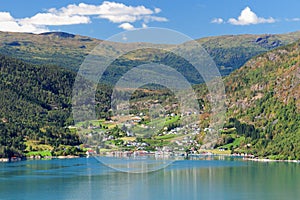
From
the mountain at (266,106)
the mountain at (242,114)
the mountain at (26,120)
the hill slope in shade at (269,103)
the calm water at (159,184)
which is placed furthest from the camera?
the mountain at (26,120)

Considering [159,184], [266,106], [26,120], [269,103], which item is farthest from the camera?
[26,120]

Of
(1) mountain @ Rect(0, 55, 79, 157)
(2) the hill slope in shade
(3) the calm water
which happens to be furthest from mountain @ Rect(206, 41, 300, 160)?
(1) mountain @ Rect(0, 55, 79, 157)

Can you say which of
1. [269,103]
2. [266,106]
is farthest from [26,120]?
[269,103]

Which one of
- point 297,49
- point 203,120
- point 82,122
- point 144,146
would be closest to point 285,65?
point 297,49

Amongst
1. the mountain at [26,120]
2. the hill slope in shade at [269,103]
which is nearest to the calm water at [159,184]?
the hill slope in shade at [269,103]

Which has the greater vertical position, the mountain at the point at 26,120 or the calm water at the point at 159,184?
the mountain at the point at 26,120

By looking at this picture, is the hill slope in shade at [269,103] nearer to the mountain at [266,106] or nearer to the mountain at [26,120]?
the mountain at [266,106]

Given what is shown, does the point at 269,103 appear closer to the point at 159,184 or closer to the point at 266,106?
the point at 266,106

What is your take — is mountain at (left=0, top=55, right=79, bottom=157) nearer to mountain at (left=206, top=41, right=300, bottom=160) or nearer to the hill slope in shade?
mountain at (left=206, top=41, right=300, bottom=160)
